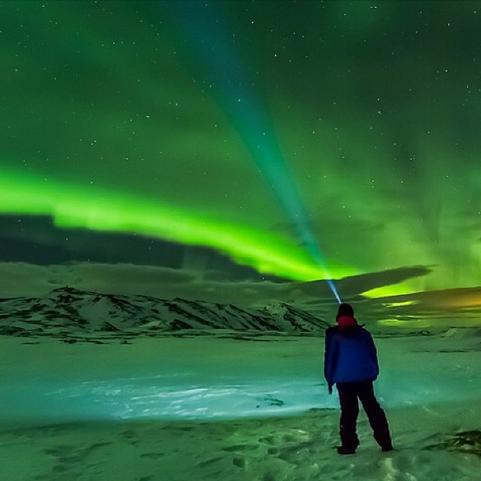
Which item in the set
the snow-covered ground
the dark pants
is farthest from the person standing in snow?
the snow-covered ground

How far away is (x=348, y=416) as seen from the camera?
26.8 ft

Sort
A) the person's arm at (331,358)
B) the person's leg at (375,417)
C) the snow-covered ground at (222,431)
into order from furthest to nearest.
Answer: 1. the person's arm at (331,358)
2. the person's leg at (375,417)
3. the snow-covered ground at (222,431)

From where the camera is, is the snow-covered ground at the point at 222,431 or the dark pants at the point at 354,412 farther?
the dark pants at the point at 354,412

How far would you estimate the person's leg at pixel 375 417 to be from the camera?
8.12 metres

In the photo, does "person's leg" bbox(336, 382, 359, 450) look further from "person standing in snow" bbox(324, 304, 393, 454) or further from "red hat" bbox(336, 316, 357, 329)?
"red hat" bbox(336, 316, 357, 329)

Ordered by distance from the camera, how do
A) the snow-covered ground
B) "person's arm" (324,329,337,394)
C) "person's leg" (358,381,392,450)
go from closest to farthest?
1. the snow-covered ground
2. "person's leg" (358,381,392,450)
3. "person's arm" (324,329,337,394)

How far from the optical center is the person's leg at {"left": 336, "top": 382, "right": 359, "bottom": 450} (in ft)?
26.8

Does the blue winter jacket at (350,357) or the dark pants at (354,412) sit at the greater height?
the blue winter jacket at (350,357)

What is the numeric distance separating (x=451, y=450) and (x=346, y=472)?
87.2 inches

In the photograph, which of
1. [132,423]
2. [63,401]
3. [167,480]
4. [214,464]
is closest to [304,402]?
[132,423]

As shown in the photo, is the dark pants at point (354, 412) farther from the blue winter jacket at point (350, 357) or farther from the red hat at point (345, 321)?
the red hat at point (345, 321)

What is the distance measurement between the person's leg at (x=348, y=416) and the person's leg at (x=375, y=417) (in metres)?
0.14

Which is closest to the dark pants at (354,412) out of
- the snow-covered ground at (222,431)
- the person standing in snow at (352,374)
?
the person standing in snow at (352,374)

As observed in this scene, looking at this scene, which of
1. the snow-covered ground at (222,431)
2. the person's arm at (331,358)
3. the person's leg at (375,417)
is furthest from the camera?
the person's arm at (331,358)
